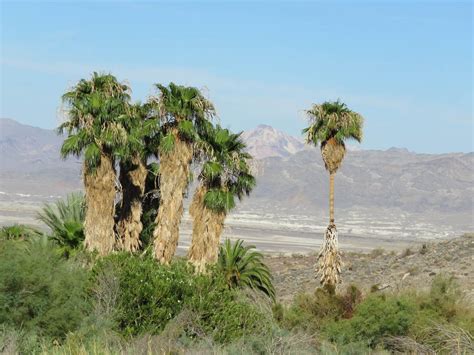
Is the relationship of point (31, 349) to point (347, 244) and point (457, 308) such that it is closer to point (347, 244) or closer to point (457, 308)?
point (457, 308)

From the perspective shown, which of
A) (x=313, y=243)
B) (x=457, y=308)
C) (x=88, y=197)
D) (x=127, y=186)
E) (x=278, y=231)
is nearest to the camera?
(x=457, y=308)

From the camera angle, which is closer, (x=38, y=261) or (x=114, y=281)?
(x=38, y=261)

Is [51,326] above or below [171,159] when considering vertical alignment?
below

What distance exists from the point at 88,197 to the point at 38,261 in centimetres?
1165

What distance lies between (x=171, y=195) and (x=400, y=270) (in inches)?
1133

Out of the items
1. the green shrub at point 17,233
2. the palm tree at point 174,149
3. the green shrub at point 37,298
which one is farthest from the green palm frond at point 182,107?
the green shrub at point 37,298

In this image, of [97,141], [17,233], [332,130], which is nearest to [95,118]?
[97,141]

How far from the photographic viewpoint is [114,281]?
84.4ft

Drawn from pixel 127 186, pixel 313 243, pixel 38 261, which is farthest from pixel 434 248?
pixel 313 243

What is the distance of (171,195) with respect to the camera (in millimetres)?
35750

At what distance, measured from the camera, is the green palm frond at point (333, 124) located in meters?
42.0

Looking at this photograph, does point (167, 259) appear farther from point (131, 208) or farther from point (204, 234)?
point (131, 208)

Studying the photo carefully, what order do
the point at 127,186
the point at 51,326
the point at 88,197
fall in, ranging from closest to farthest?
1. the point at 51,326
2. the point at 88,197
3. the point at 127,186

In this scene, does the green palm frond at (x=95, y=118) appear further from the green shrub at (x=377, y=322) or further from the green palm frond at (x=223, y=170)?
the green shrub at (x=377, y=322)
